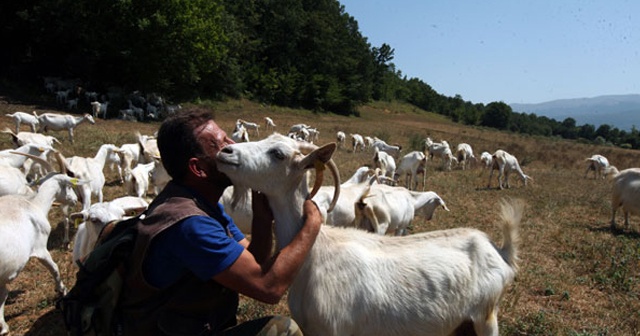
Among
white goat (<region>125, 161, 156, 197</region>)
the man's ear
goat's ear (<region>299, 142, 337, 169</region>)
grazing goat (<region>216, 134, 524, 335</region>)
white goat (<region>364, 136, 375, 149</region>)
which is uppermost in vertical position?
goat's ear (<region>299, 142, 337, 169</region>)

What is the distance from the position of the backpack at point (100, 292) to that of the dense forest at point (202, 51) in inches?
1157

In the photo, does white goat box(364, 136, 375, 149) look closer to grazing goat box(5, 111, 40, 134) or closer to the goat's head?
grazing goat box(5, 111, 40, 134)

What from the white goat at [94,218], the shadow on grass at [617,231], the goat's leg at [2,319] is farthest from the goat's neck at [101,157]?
the shadow on grass at [617,231]

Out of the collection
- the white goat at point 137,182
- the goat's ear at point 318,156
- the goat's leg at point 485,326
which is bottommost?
the white goat at point 137,182

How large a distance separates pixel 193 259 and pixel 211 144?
71cm

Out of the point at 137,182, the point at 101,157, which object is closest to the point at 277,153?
the point at 137,182

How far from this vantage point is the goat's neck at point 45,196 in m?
5.36

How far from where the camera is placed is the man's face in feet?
8.59

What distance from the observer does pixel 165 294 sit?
8.07 feet

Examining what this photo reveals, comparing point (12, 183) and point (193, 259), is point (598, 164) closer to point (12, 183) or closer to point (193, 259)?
point (12, 183)

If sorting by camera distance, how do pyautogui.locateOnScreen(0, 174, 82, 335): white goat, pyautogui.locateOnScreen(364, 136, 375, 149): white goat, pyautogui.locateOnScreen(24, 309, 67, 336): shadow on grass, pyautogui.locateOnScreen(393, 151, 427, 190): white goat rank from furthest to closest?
1. pyautogui.locateOnScreen(364, 136, 375, 149): white goat
2. pyautogui.locateOnScreen(393, 151, 427, 190): white goat
3. pyautogui.locateOnScreen(24, 309, 67, 336): shadow on grass
4. pyautogui.locateOnScreen(0, 174, 82, 335): white goat

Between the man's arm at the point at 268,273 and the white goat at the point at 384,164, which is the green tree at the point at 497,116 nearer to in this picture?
the white goat at the point at 384,164

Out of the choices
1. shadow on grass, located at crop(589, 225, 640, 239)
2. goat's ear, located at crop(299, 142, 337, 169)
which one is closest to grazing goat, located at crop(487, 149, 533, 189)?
shadow on grass, located at crop(589, 225, 640, 239)

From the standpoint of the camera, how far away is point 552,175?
21.9 meters
